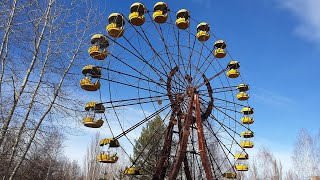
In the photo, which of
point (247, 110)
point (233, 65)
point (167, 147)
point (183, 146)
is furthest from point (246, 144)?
point (183, 146)

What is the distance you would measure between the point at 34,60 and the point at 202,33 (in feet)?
22.6

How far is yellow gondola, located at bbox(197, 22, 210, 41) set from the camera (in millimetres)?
14281

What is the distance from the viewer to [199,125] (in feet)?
36.4

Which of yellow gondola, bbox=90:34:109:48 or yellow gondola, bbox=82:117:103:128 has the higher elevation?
yellow gondola, bbox=90:34:109:48

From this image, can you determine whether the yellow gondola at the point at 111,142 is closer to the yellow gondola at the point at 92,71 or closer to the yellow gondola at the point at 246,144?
the yellow gondola at the point at 92,71

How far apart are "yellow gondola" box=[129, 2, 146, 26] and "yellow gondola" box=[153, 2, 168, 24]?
0.47m

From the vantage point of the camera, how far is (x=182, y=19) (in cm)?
1362

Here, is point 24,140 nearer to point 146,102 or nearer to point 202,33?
point 146,102

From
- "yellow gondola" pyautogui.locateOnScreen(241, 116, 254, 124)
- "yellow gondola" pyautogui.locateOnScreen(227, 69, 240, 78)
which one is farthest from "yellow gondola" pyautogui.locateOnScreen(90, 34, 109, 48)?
"yellow gondola" pyautogui.locateOnScreen(241, 116, 254, 124)

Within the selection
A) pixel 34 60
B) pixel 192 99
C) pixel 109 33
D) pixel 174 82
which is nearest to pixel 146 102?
pixel 174 82

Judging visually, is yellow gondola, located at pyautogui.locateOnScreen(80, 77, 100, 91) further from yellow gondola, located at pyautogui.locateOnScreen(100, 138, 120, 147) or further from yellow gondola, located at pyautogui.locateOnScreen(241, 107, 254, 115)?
yellow gondola, located at pyautogui.locateOnScreen(241, 107, 254, 115)

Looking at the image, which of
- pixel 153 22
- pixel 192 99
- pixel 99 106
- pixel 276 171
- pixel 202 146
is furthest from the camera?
pixel 276 171

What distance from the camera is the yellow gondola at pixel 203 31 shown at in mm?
14281

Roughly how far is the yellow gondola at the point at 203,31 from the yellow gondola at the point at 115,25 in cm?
345
